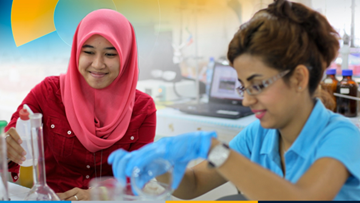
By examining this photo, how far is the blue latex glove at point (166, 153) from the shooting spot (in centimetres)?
76

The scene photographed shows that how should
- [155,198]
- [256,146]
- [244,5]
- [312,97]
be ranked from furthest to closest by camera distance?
[244,5] → [256,146] → [312,97] → [155,198]

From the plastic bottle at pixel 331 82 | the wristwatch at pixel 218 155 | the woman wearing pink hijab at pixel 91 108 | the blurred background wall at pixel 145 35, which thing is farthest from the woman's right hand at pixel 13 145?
the blurred background wall at pixel 145 35

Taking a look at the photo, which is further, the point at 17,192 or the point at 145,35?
the point at 145,35

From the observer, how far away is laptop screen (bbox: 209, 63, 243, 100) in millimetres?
2592

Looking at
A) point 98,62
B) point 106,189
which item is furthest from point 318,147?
point 98,62

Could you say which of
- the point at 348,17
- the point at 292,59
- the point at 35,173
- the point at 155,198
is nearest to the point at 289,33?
the point at 292,59

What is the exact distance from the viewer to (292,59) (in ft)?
2.97

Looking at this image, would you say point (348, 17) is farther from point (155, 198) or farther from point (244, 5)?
point (155, 198)

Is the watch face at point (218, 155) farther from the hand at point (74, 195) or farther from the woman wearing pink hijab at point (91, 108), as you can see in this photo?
the woman wearing pink hijab at point (91, 108)

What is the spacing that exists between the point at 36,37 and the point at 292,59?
8.74ft

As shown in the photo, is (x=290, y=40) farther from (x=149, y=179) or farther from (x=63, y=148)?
(x=63, y=148)

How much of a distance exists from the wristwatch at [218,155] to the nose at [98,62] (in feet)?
2.75

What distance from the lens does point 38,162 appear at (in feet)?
2.87

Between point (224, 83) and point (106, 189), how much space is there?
2.00 meters
